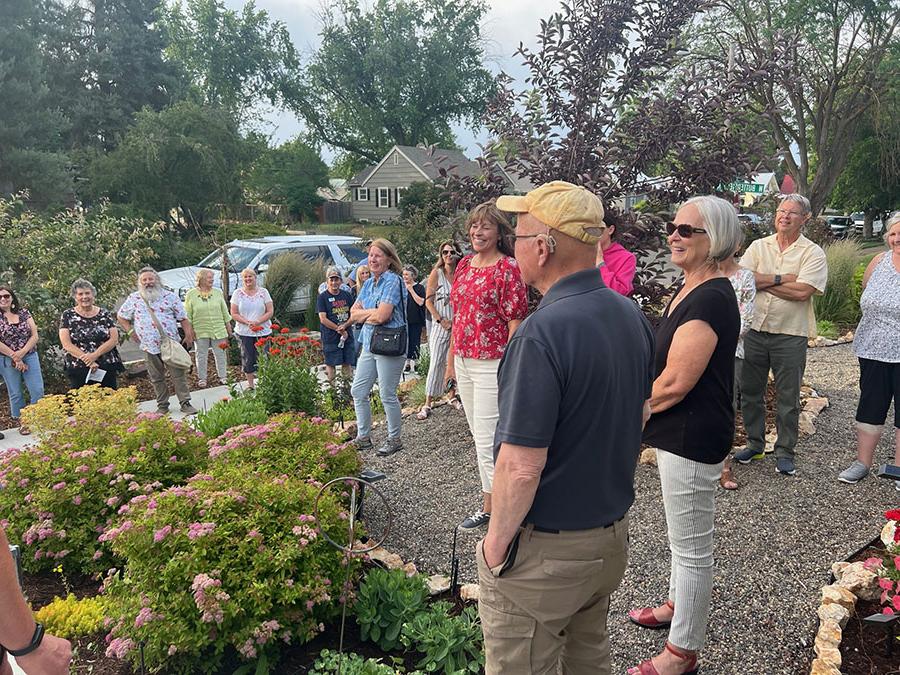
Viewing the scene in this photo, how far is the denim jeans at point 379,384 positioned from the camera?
4.93 m

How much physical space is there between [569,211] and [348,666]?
1.93 m

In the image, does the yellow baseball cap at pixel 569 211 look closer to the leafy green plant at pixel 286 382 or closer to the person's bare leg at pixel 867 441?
the person's bare leg at pixel 867 441

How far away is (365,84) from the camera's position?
4059 centimetres

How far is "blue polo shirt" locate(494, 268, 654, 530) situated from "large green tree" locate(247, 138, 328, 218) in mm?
38427

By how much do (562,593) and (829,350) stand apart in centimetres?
792

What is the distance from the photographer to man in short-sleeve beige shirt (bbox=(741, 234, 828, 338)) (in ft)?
13.5

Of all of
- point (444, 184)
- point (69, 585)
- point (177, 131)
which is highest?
point (177, 131)

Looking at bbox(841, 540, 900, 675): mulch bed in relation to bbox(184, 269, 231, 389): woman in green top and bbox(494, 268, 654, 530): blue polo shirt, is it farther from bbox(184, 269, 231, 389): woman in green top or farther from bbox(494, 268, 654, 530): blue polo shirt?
bbox(184, 269, 231, 389): woman in green top

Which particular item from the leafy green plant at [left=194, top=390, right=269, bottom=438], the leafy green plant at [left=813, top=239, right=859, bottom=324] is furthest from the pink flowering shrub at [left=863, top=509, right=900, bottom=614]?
the leafy green plant at [left=813, top=239, right=859, bottom=324]

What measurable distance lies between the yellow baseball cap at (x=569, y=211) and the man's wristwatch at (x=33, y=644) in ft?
5.73

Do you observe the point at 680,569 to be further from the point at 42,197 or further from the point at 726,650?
the point at 42,197

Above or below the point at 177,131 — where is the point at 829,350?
below

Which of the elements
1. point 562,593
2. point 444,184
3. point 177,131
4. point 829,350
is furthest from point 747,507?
point 177,131

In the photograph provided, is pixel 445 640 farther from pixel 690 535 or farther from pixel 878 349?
pixel 878 349
